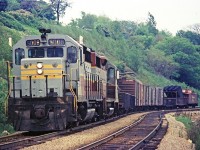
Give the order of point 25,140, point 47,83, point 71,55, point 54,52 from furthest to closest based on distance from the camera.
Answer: point 71,55 < point 54,52 < point 47,83 < point 25,140

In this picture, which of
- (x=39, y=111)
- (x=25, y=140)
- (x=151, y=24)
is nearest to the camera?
(x=25, y=140)

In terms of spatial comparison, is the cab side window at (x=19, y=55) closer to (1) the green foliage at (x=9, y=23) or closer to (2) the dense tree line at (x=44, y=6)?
(1) the green foliage at (x=9, y=23)

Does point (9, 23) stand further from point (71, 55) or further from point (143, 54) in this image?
point (143, 54)

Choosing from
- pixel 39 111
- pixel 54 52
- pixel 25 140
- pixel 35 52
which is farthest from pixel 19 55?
pixel 25 140

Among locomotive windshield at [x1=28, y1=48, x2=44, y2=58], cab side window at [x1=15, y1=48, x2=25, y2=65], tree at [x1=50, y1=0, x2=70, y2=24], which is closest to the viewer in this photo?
locomotive windshield at [x1=28, y1=48, x2=44, y2=58]

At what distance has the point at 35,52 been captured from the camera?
17969 millimetres

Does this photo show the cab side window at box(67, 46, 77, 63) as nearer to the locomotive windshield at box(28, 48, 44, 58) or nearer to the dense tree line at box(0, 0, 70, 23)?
the locomotive windshield at box(28, 48, 44, 58)

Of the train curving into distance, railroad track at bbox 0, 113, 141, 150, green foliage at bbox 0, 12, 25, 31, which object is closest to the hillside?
green foliage at bbox 0, 12, 25, 31

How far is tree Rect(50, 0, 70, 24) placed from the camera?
3440 inches

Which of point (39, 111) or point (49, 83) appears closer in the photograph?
point (39, 111)

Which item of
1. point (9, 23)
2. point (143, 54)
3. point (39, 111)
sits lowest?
point (39, 111)

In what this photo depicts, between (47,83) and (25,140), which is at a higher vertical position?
(47,83)

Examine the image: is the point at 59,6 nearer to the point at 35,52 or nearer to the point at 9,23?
the point at 9,23

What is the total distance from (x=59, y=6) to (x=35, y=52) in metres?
72.4
